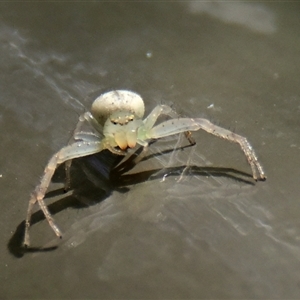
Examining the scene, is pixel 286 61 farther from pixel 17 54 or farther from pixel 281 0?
pixel 17 54

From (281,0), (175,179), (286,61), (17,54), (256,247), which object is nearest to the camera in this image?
(256,247)

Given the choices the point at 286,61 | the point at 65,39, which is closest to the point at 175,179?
the point at 286,61

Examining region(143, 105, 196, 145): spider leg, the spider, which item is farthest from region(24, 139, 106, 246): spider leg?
region(143, 105, 196, 145): spider leg

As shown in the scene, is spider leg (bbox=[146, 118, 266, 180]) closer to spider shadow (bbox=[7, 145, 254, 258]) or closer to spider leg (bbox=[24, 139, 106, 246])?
spider shadow (bbox=[7, 145, 254, 258])

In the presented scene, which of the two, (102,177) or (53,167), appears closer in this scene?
(53,167)

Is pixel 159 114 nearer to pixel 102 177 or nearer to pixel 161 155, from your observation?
pixel 161 155

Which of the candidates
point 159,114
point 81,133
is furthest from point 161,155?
Answer: point 81,133
